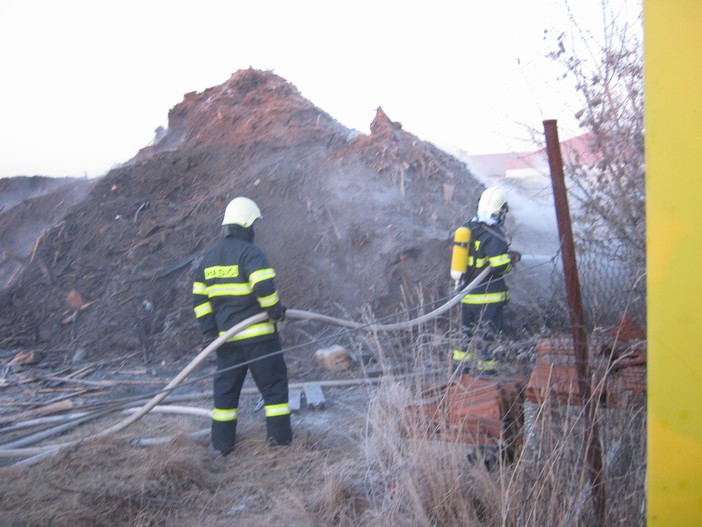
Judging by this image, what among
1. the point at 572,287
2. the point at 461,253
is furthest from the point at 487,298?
the point at 572,287

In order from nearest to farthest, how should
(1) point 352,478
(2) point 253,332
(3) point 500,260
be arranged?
Result: (1) point 352,478, (2) point 253,332, (3) point 500,260

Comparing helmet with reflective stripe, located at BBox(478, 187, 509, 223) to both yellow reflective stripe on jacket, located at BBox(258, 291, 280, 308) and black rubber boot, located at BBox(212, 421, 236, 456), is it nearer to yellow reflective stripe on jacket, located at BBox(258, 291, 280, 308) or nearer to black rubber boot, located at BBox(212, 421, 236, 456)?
yellow reflective stripe on jacket, located at BBox(258, 291, 280, 308)

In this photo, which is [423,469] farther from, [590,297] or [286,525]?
[590,297]

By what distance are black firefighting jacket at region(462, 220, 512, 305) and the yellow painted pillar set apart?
423 cm

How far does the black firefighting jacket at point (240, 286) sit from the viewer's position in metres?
5.18

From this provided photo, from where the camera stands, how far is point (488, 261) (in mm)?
6520

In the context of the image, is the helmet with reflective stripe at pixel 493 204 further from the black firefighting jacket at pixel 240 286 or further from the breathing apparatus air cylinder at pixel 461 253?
the black firefighting jacket at pixel 240 286

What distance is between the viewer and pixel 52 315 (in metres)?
9.23

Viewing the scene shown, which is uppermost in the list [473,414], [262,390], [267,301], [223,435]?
[267,301]

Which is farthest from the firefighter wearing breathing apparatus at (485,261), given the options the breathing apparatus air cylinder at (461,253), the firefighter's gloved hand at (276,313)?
the firefighter's gloved hand at (276,313)

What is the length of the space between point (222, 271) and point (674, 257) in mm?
3990

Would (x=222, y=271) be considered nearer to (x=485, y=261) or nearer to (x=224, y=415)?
(x=224, y=415)

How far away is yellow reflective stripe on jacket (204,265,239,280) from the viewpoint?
5.28m

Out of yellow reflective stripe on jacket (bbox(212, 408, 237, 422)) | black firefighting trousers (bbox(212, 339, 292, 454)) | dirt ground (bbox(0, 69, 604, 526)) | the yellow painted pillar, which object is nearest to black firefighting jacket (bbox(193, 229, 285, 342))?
black firefighting trousers (bbox(212, 339, 292, 454))
